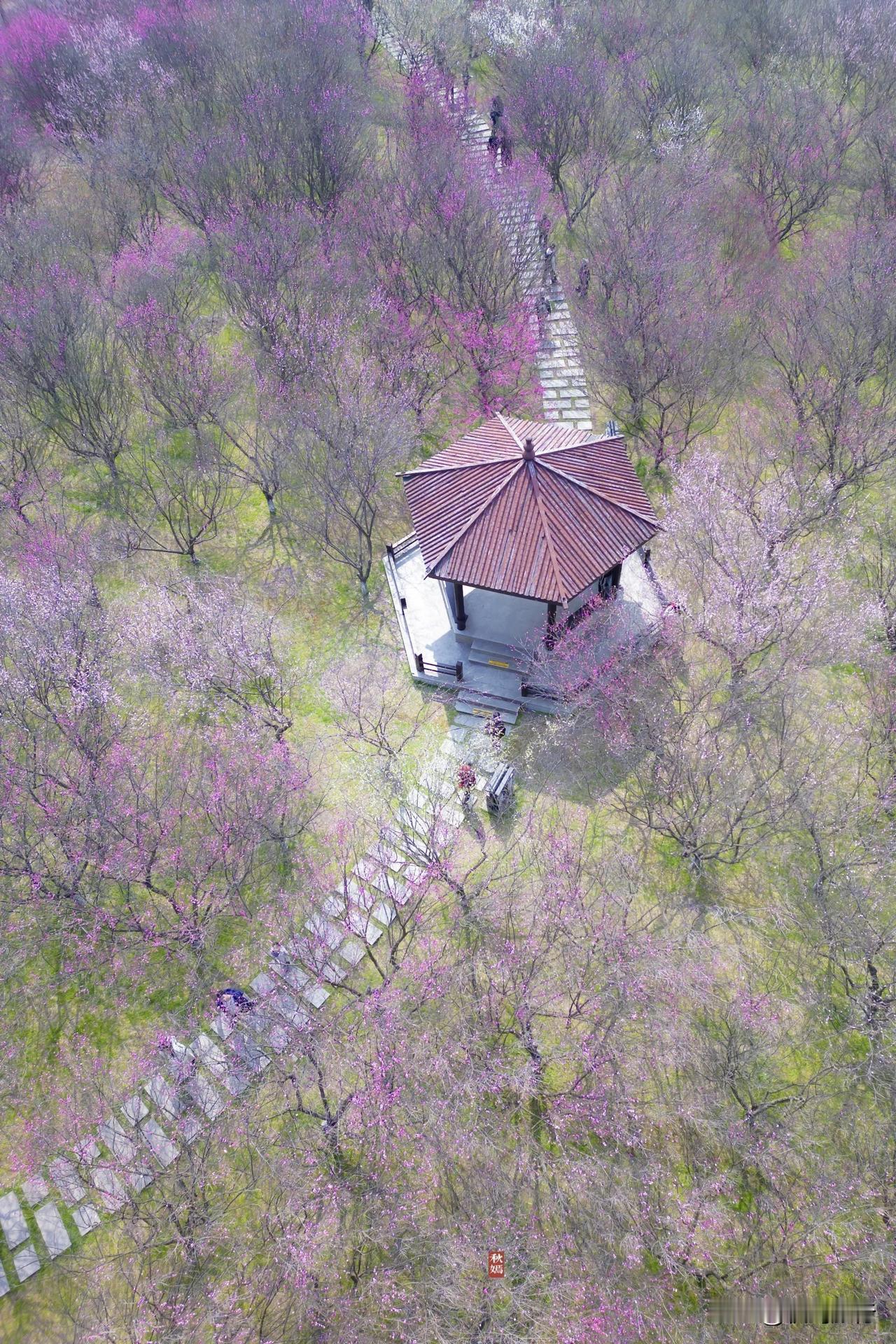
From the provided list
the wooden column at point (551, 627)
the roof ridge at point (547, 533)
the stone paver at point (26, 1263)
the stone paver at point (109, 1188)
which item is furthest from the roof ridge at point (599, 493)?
the stone paver at point (26, 1263)

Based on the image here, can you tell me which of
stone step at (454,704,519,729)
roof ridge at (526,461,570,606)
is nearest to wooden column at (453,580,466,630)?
stone step at (454,704,519,729)

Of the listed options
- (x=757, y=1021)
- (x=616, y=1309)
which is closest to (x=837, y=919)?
(x=757, y=1021)

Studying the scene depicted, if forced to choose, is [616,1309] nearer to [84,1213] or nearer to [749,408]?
[84,1213]

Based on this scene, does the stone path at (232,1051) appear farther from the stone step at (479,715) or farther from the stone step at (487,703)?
the stone step at (487,703)

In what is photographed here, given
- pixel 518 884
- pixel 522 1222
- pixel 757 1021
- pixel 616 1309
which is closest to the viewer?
pixel 616 1309

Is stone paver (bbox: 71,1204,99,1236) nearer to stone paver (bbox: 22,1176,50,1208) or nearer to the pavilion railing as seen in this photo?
stone paver (bbox: 22,1176,50,1208)

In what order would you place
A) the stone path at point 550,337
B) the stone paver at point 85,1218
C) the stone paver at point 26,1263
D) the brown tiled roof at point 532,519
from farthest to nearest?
the stone path at point 550,337
the brown tiled roof at point 532,519
the stone paver at point 85,1218
the stone paver at point 26,1263
